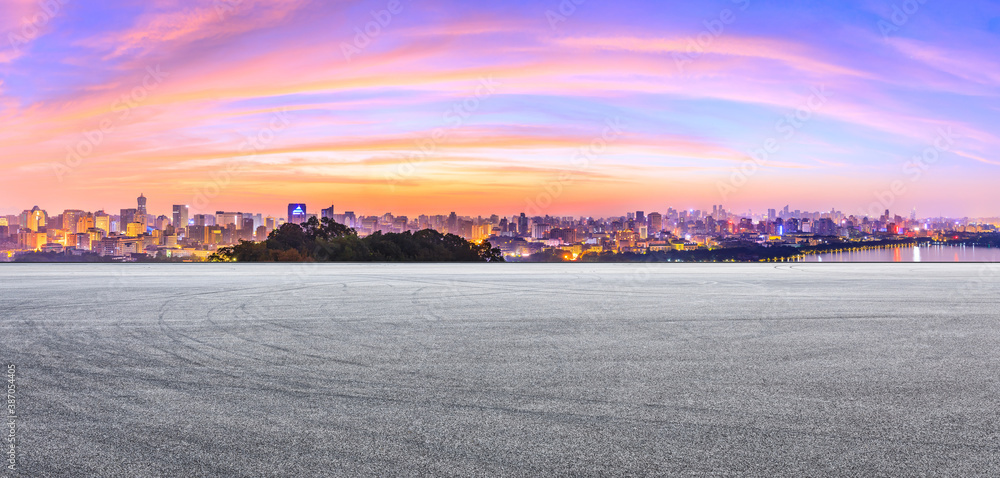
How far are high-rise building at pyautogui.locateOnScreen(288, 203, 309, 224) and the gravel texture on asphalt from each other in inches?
1650

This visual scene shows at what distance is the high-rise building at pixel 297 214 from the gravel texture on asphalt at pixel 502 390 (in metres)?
41.9

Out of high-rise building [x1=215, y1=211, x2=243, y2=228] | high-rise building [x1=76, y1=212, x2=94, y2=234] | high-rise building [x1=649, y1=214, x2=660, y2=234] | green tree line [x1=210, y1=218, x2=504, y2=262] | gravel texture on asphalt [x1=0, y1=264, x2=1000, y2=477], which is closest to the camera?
gravel texture on asphalt [x1=0, y1=264, x2=1000, y2=477]

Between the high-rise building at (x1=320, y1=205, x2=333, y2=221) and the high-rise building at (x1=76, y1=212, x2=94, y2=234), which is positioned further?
the high-rise building at (x1=320, y1=205, x2=333, y2=221)

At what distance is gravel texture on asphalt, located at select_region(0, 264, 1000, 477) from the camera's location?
4.46m

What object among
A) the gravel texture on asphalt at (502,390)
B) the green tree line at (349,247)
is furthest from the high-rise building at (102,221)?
the gravel texture on asphalt at (502,390)

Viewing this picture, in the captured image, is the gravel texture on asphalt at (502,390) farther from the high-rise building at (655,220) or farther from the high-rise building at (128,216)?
the high-rise building at (655,220)

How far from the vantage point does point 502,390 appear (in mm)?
6234

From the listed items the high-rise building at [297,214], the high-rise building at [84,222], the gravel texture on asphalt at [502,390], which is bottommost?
the gravel texture on asphalt at [502,390]

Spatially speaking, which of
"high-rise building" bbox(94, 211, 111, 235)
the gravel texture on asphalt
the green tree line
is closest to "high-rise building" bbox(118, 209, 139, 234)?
"high-rise building" bbox(94, 211, 111, 235)

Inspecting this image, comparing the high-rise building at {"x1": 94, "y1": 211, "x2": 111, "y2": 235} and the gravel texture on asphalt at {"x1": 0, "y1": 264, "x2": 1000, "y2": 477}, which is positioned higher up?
the high-rise building at {"x1": 94, "y1": 211, "x2": 111, "y2": 235}

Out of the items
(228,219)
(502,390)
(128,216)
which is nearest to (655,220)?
(228,219)

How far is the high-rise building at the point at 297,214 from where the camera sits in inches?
2149

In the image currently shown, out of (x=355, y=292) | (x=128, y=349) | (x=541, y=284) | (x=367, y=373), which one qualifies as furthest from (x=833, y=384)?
(x=541, y=284)

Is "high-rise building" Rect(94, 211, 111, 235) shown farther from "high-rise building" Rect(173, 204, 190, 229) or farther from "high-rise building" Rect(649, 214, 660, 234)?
"high-rise building" Rect(649, 214, 660, 234)
